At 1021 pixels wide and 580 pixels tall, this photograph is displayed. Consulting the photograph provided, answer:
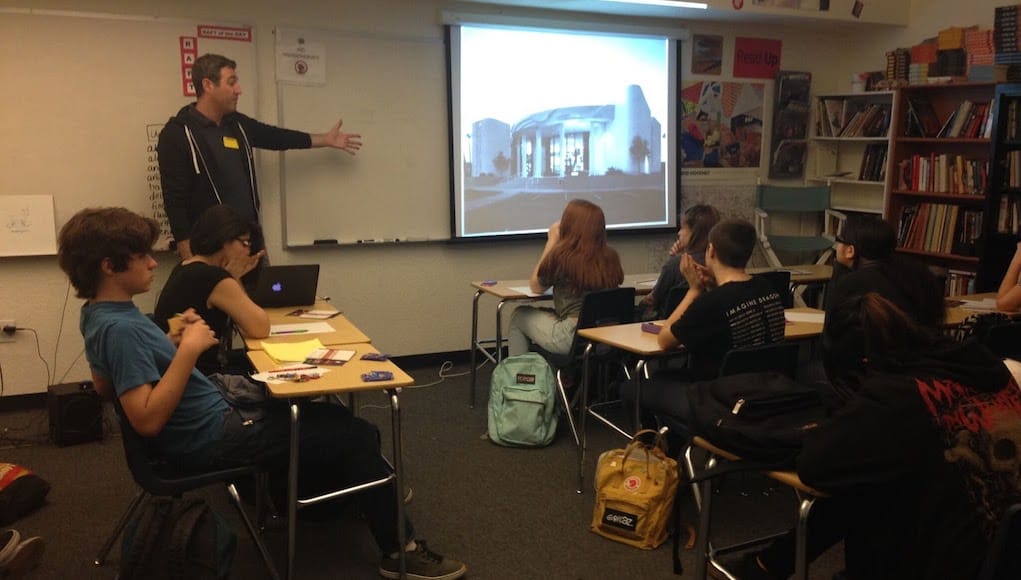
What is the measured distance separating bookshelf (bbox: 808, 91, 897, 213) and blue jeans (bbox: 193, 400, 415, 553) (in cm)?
497

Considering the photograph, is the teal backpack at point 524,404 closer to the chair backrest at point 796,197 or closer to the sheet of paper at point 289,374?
the sheet of paper at point 289,374

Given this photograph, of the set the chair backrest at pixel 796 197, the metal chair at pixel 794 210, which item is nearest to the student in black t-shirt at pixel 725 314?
the metal chair at pixel 794 210

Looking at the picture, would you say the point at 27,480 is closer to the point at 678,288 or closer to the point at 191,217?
the point at 191,217

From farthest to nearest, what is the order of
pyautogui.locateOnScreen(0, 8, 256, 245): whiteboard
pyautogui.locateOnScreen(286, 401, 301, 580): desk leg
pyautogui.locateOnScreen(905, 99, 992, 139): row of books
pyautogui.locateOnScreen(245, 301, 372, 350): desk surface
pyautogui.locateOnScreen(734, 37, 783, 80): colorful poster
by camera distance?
pyautogui.locateOnScreen(734, 37, 783, 80): colorful poster → pyautogui.locateOnScreen(905, 99, 992, 139): row of books → pyautogui.locateOnScreen(0, 8, 256, 245): whiteboard → pyautogui.locateOnScreen(245, 301, 372, 350): desk surface → pyautogui.locateOnScreen(286, 401, 301, 580): desk leg

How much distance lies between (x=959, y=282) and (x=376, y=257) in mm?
4124

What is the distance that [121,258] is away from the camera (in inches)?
85.0

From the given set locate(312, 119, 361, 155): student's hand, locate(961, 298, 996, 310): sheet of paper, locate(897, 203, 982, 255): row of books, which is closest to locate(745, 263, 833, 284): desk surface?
locate(961, 298, 996, 310): sheet of paper

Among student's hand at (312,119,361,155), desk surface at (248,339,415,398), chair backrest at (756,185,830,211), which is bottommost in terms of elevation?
desk surface at (248,339,415,398)

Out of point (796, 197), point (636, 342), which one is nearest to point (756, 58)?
point (796, 197)

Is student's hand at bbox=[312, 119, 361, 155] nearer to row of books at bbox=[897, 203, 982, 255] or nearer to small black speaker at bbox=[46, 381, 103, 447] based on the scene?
small black speaker at bbox=[46, 381, 103, 447]

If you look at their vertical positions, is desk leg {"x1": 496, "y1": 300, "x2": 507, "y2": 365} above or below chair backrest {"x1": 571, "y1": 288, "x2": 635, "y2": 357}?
below

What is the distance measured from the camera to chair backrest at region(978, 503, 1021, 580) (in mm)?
1701

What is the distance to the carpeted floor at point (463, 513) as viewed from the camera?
284cm

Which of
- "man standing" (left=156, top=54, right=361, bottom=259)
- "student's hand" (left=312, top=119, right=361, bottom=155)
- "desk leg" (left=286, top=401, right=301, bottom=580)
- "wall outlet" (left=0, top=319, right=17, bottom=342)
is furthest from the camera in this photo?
"student's hand" (left=312, top=119, right=361, bottom=155)
